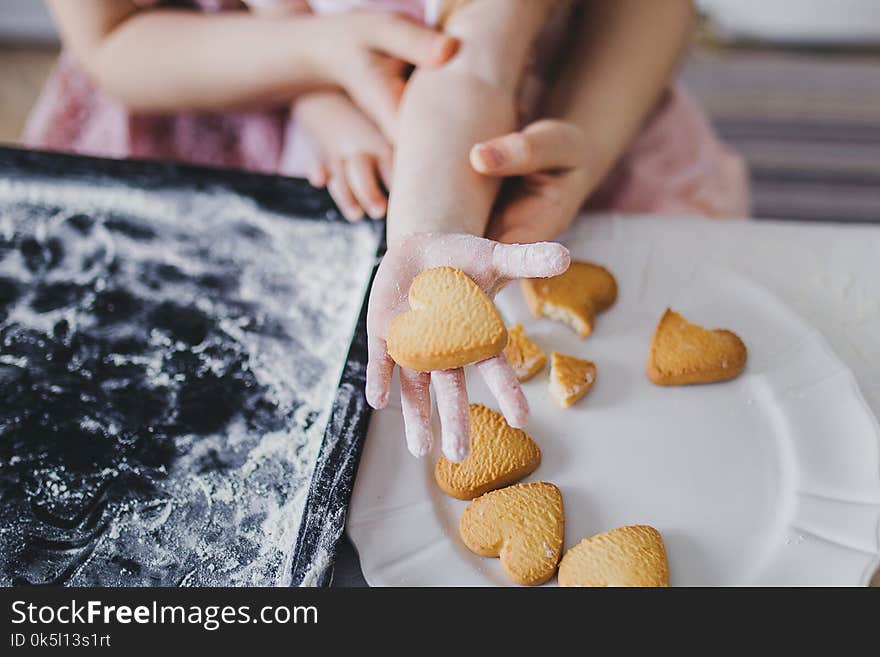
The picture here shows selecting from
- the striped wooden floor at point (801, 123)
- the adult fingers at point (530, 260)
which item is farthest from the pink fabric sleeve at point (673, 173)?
the striped wooden floor at point (801, 123)

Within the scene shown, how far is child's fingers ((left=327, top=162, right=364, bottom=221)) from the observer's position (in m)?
0.71

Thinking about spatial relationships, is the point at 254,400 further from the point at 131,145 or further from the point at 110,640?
the point at 131,145

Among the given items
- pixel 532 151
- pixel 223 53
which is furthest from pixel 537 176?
pixel 223 53

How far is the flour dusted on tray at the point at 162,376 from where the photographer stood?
508 millimetres

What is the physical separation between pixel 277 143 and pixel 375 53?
0.20 meters

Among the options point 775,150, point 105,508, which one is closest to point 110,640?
point 105,508

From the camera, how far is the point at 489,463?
1.72ft

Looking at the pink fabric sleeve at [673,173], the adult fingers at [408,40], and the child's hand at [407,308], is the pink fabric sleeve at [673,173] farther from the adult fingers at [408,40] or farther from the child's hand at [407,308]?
the child's hand at [407,308]

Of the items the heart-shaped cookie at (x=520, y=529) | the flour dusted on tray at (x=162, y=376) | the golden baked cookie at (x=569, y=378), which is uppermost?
the golden baked cookie at (x=569, y=378)

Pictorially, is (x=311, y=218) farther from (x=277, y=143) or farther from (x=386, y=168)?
(x=277, y=143)

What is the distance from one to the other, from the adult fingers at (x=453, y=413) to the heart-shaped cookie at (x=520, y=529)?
0.04 m

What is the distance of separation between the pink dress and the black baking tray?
14 cm

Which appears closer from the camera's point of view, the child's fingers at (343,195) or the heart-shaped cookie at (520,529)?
the heart-shaped cookie at (520,529)

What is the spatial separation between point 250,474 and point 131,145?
520 mm
